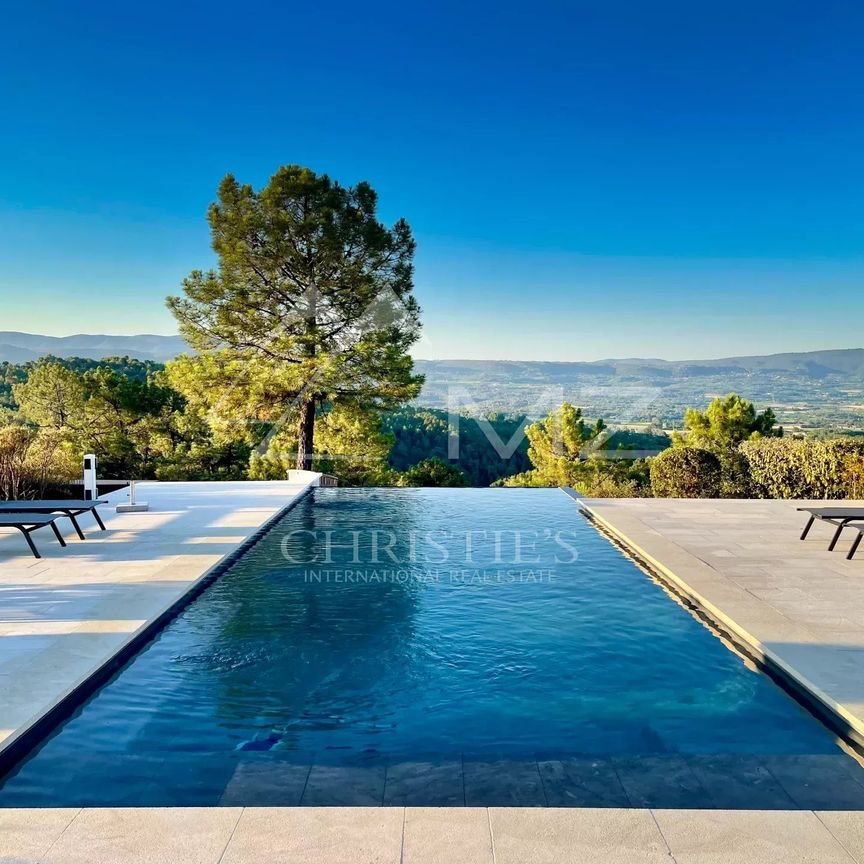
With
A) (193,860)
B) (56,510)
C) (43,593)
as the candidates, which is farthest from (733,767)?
(56,510)

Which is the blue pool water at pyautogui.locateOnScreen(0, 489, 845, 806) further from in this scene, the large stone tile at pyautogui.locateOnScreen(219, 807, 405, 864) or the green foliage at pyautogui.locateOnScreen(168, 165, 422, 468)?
the green foliage at pyautogui.locateOnScreen(168, 165, 422, 468)

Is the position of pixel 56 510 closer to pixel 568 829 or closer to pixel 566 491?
pixel 568 829

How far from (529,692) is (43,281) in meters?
24.5

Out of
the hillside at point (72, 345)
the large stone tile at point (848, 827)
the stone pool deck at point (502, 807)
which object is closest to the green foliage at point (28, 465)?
the stone pool deck at point (502, 807)

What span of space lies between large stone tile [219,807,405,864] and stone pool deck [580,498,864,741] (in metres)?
2.07

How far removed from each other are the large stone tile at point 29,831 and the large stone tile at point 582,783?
1657mm

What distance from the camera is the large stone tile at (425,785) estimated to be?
2697 mm

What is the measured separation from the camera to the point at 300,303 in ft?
53.7

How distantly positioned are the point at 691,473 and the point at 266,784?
32.3 ft

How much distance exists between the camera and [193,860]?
87.8 inches

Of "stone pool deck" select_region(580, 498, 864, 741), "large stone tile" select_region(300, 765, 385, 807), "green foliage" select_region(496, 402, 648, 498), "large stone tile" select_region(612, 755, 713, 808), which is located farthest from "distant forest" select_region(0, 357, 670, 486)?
"large stone tile" select_region(300, 765, 385, 807)

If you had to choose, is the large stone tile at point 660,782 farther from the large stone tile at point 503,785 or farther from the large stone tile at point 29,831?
the large stone tile at point 29,831

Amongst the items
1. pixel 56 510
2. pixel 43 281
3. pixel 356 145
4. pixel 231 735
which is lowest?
pixel 231 735

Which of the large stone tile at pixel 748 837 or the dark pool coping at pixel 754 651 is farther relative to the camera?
the dark pool coping at pixel 754 651
